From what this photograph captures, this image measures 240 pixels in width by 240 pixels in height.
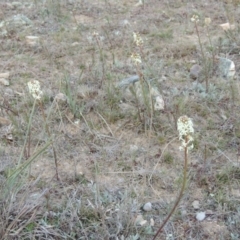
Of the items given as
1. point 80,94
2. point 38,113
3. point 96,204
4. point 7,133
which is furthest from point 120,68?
point 96,204

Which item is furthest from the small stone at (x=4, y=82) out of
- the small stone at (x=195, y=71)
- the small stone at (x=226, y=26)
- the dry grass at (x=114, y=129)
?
the small stone at (x=226, y=26)

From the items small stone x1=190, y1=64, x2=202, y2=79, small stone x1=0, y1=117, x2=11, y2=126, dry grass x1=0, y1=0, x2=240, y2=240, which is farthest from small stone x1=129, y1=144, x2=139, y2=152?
small stone x1=190, y1=64, x2=202, y2=79

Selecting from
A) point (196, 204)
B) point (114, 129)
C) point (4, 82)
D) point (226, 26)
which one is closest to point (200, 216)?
point (196, 204)

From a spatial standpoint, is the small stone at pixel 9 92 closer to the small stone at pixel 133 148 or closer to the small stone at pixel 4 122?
the small stone at pixel 4 122

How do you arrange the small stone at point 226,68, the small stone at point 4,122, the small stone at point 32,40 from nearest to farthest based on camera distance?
the small stone at point 4,122
the small stone at point 226,68
the small stone at point 32,40

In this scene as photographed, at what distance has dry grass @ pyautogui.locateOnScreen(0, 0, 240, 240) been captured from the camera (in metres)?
1.83

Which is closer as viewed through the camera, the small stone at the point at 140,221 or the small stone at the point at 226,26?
the small stone at the point at 140,221

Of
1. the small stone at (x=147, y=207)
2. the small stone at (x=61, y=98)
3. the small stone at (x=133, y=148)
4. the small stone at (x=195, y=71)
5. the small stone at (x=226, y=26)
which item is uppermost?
the small stone at (x=226, y=26)

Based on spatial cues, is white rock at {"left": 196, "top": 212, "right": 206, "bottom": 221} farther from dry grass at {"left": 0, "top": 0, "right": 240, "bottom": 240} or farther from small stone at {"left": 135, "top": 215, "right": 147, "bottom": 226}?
small stone at {"left": 135, "top": 215, "right": 147, "bottom": 226}

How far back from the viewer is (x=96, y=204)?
1.84 meters

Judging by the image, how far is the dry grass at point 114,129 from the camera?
6.01ft

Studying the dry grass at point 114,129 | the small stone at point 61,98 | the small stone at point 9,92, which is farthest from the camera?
the small stone at point 9,92

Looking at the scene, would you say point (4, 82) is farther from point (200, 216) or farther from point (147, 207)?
point (200, 216)

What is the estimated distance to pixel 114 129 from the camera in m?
2.49
